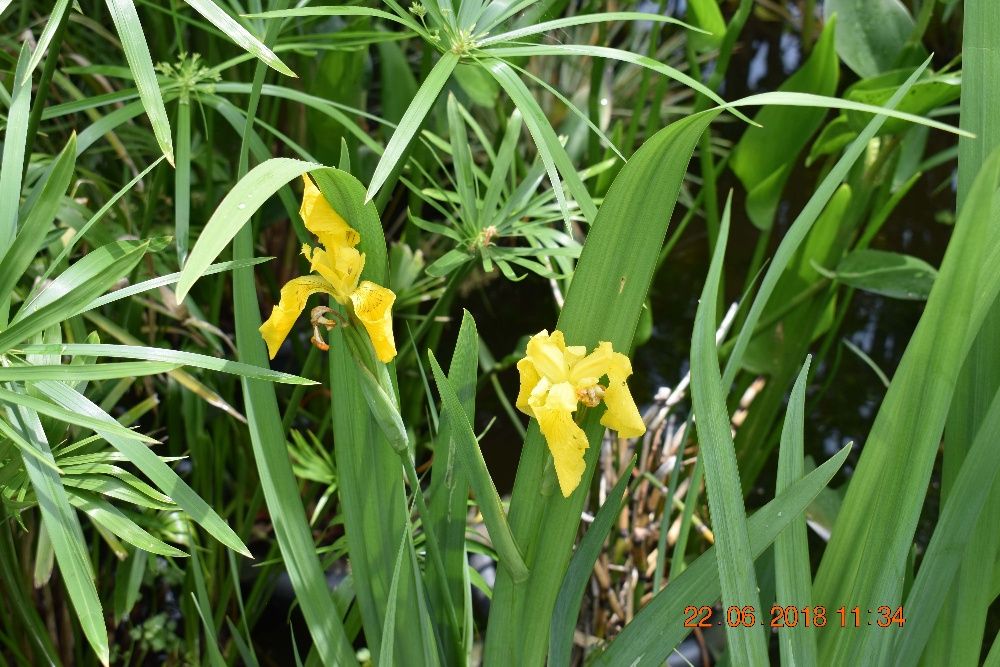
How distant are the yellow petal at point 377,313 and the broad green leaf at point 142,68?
11 cm

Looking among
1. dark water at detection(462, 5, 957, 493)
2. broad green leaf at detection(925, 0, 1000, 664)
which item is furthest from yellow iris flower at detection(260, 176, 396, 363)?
dark water at detection(462, 5, 957, 493)

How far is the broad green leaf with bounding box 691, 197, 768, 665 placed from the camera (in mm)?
449

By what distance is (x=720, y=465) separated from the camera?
0.45 meters

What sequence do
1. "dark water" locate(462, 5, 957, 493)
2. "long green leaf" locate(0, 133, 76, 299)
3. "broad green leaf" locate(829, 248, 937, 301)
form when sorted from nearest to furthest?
"long green leaf" locate(0, 133, 76, 299), "broad green leaf" locate(829, 248, 937, 301), "dark water" locate(462, 5, 957, 493)

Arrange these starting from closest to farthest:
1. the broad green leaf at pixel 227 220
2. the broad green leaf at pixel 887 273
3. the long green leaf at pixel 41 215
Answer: the broad green leaf at pixel 227 220 < the long green leaf at pixel 41 215 < the broad green leaf at pixel 887 273

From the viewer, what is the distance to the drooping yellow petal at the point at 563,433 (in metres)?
0.43

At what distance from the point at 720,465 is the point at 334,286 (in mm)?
212

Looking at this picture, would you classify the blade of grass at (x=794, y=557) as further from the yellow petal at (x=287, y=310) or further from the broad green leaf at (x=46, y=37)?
the broad green leaf at (x=46, y=37)

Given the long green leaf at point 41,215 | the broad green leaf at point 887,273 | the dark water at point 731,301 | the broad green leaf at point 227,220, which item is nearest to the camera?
the broad green leaf at point 227,220

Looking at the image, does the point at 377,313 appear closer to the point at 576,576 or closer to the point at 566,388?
the point at 566,388

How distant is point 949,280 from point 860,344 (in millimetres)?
1130

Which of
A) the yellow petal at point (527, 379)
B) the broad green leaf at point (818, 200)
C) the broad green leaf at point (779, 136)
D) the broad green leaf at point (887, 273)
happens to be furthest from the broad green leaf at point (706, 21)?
the yellow petal at point (527, 379)

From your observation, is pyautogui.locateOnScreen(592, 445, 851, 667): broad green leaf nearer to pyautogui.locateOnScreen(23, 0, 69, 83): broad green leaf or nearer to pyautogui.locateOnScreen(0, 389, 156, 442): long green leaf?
pyautogui.locateOnScreen(0, 389, 156, 442): long green leaf
